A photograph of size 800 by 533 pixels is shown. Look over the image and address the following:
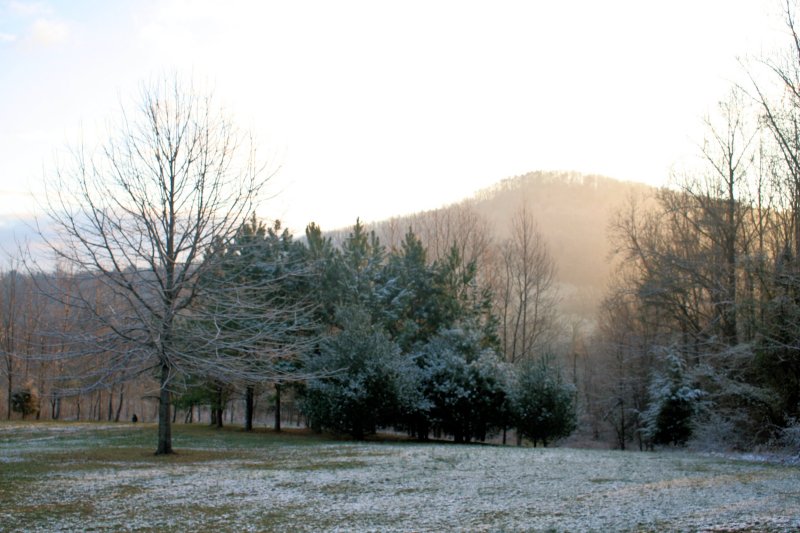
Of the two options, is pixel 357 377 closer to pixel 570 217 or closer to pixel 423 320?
pixel 423 320

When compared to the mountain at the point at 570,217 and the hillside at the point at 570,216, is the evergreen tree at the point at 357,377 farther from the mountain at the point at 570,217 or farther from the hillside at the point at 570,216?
the hillside at the point at 570,216

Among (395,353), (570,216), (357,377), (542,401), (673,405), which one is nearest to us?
(357,377)

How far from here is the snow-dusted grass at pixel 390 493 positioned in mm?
8258

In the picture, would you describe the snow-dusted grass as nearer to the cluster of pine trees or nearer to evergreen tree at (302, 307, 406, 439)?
evergreen tree at (302, 307, 406, 439)

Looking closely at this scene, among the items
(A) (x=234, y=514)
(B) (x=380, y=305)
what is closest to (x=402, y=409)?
(B) (x=380, y=305)

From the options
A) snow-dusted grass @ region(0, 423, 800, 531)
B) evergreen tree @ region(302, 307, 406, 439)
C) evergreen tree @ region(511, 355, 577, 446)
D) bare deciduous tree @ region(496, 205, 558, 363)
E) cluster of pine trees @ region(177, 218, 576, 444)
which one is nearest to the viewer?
snow-dusted grass @ region(0, 423, 800, 531)

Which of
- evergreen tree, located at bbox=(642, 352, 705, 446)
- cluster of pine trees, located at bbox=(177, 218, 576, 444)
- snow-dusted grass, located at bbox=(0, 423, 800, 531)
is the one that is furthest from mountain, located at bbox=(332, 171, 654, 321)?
snow-dusted grass, located at bbox=(0, 423, 800, 531)

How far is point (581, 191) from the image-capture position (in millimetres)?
109812

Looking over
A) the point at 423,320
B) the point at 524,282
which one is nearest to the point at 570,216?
the point at 524,282

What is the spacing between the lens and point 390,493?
11.0 m

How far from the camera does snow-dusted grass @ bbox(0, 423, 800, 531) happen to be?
8.26 m

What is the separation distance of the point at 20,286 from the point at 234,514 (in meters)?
45.9

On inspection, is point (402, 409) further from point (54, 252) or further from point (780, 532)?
point (780, 532)

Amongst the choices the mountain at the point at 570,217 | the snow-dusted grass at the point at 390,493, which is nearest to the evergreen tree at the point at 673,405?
the snow-dusted grass at the point at 390,493
